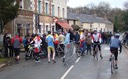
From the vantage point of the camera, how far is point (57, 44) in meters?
23.5

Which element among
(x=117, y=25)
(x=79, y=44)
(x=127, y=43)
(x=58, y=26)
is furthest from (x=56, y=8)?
(x=117, y=25)

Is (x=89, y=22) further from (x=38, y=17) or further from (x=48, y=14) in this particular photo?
(x=38, y=17)

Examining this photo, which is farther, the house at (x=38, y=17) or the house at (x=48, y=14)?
the house at (x=48, y=14)

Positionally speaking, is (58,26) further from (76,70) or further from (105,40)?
(76,70)

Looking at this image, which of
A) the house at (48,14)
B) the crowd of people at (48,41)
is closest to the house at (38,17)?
the house at (48,14)

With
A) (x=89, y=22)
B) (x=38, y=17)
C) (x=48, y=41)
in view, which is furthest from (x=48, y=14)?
(x=89, y=22)

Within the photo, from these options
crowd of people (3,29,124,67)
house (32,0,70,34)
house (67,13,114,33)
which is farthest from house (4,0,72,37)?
house (67,13,114,33)

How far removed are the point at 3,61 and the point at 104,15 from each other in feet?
376

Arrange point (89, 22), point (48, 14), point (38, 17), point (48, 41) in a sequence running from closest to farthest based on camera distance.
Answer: point (48, 41) < point (38, 17) < point (48, 14) < point (89, 22)

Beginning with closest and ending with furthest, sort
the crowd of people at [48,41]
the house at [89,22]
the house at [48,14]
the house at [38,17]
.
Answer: the crowd of people at [48,41] < the house at [38,17] < the house at [48,14] < the house at [89,22]

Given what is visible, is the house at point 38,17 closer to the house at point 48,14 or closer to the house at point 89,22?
the house at point 48,14

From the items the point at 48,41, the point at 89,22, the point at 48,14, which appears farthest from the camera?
the point at 89,22

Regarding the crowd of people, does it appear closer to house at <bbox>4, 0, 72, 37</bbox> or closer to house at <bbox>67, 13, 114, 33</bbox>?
house at <bbox>4, 0, 72, 37</bbox>

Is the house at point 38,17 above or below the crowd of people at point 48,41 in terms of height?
above
